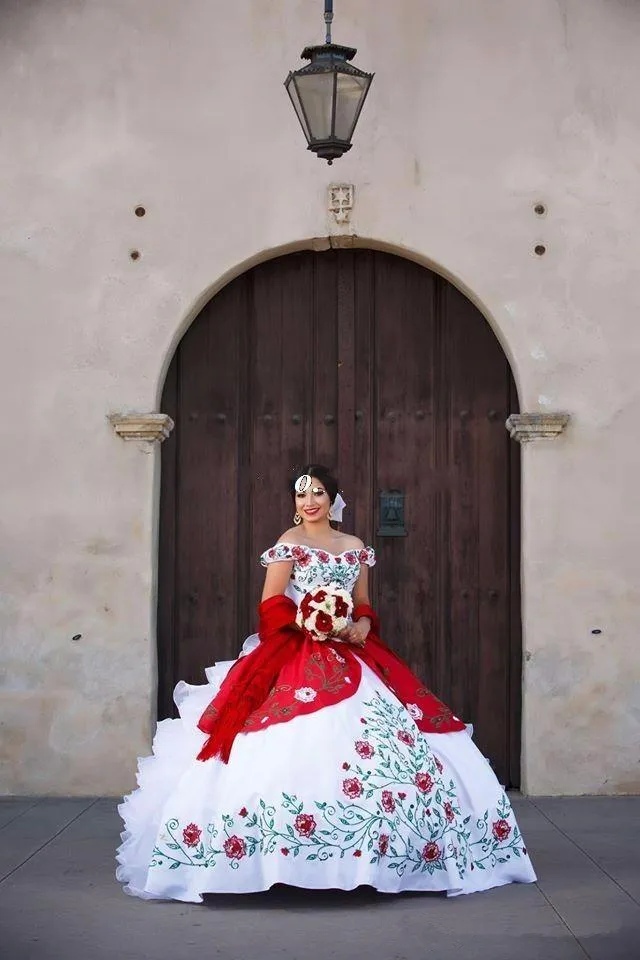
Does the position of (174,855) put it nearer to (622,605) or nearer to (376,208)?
(622,605)

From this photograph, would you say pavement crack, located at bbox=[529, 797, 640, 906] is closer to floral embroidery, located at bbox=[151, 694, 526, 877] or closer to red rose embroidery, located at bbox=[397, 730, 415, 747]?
floral embroidery, located at bbox=[151, 694, 526, 877]

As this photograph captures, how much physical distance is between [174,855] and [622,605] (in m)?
3.16

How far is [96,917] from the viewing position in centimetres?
476

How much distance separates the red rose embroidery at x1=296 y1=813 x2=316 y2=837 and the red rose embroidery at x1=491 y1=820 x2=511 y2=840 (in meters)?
0.80

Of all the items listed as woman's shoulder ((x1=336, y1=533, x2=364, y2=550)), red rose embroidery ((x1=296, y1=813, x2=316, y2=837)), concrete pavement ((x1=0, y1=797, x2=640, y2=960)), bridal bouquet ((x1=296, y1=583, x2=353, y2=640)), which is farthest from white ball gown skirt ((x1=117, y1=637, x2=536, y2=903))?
woman's shoulder ((x1=336, y1=533, x2=364, y2=550))

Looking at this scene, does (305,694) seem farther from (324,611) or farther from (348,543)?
(348,543)

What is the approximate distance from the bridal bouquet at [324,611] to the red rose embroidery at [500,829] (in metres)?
0.95

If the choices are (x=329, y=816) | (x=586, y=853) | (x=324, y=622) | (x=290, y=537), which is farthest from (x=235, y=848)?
(x=586, y=853)

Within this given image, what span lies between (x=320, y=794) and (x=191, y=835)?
0.50 metres

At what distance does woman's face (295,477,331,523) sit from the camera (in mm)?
5516

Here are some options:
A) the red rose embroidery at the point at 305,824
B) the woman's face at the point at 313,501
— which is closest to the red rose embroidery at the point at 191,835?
the red rose embroidery at the point at 305,824

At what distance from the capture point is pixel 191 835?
4891 mm

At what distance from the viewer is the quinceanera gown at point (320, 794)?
15.7ft

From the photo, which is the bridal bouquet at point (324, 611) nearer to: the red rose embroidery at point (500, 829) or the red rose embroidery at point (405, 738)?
the red rose embroidery at point (405, 738)
